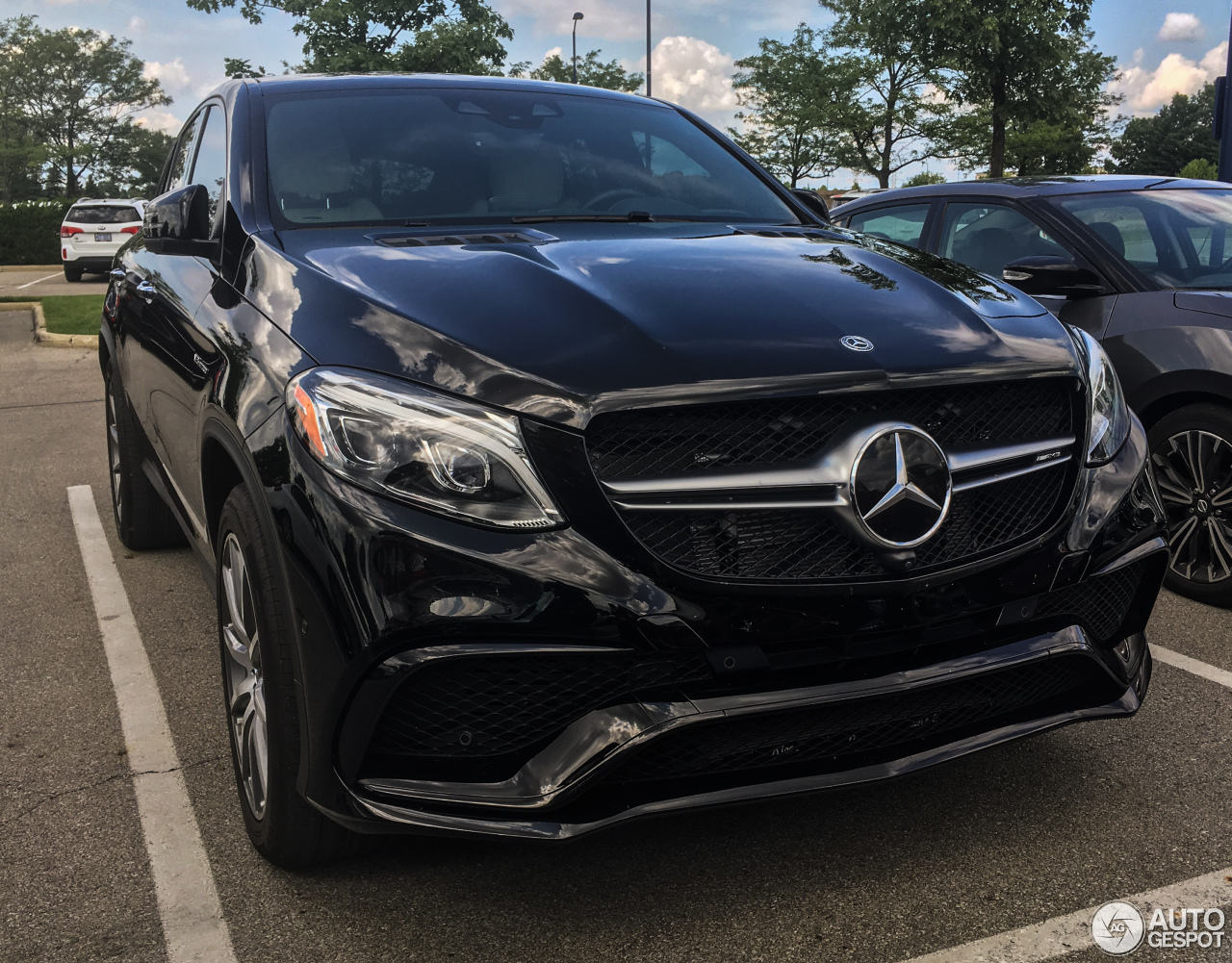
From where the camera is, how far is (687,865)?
266 centimetres

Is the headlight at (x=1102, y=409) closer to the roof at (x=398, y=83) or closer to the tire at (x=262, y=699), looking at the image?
the tire at (x=262, y=699)

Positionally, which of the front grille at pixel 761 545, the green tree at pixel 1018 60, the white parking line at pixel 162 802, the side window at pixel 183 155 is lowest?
the white parking line at pixel 162 802

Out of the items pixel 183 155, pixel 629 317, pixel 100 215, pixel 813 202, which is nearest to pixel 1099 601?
pixel 629 317

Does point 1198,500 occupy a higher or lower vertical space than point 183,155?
lower

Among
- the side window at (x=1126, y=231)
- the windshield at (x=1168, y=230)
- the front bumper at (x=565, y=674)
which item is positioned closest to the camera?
the front bumper at (x=565, y=674)

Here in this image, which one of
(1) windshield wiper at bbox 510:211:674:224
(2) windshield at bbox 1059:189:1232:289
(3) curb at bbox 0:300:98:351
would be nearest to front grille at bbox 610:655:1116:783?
(1) windshield wiper at bbox 510:211:674:224

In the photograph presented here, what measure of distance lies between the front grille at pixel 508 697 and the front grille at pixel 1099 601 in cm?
82

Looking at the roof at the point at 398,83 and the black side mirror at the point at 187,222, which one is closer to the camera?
the black side mirror at the point at 187,222

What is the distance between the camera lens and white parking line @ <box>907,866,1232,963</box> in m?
2.30

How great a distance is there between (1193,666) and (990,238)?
8.02ft

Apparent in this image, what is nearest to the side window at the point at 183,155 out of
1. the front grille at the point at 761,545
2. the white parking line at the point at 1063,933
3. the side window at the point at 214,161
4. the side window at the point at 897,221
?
the side window at the point at 214,161

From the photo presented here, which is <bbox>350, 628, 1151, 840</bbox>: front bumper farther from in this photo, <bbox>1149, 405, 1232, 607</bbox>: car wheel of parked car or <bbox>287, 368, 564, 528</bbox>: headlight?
<bbox>1149, 405, 1232, 607</bbox>: car wheel of parked car

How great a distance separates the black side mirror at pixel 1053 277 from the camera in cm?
486

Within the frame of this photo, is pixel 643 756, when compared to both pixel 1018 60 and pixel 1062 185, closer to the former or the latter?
pixel 1062 185
